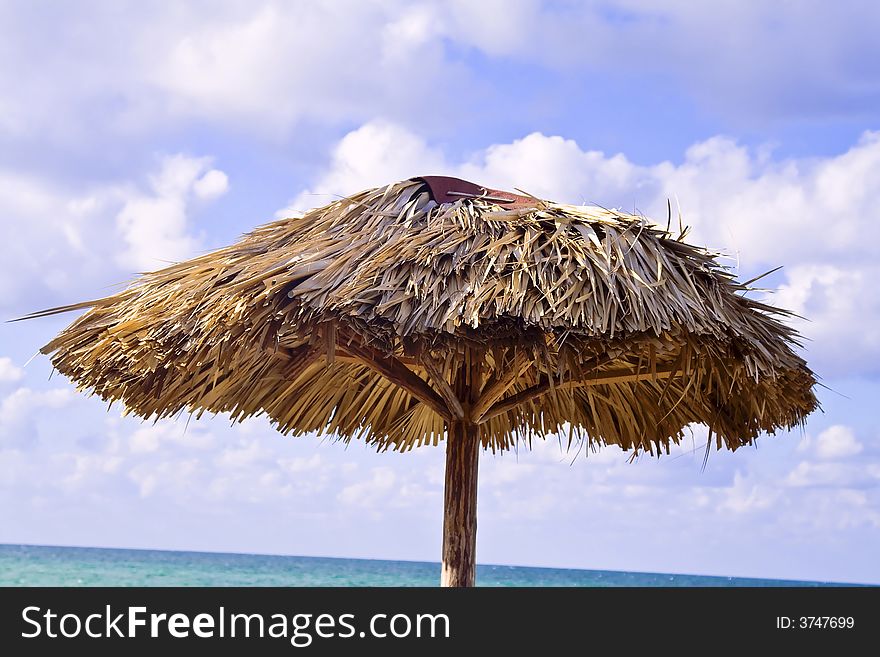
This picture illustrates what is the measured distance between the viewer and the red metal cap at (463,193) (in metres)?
4.44

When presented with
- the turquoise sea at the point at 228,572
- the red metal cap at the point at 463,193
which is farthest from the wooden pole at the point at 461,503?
the turquoise sea at the point at 228,572

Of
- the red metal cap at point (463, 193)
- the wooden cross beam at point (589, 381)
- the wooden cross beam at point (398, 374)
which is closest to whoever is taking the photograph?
the wooden cross beam at point (398, 374)

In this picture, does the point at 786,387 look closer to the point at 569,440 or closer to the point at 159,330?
the point at 569,440

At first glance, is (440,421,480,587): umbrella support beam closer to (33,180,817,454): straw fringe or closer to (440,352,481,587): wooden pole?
(440,352,481,587): wooden pole

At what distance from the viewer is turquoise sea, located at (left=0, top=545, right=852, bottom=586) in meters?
22.6

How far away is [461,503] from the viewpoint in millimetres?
4648

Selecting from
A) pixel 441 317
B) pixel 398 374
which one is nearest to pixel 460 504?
pixel 398 374

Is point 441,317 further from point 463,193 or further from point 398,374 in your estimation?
point 463,193

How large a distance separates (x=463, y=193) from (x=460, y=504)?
1514 mm

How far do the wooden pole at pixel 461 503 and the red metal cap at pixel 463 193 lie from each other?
2.62 ft

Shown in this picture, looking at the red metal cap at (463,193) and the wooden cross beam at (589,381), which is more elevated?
the red metal cap at (463,193)

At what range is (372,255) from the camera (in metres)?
3.94

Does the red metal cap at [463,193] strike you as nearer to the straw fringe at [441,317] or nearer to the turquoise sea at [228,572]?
the straw fringe at [441,317]
